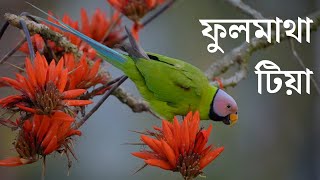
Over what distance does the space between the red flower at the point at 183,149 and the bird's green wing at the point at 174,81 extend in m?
0.37

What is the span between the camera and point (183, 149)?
3.23 feet

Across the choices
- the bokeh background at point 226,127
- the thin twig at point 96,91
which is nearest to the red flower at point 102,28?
the thin twig at point 96,91

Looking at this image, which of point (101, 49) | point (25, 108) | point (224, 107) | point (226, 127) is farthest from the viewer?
point (226, 127)

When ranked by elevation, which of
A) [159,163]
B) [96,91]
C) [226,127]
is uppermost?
[226,127]

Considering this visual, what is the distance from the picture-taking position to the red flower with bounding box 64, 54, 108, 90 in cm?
104

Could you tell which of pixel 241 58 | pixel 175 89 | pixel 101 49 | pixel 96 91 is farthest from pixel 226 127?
pixel 96 91

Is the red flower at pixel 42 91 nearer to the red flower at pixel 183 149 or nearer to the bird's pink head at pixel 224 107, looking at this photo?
the red flower at pixel 183 149

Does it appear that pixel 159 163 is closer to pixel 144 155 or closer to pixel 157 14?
pixel 144 155

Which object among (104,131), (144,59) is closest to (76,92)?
(144,59)

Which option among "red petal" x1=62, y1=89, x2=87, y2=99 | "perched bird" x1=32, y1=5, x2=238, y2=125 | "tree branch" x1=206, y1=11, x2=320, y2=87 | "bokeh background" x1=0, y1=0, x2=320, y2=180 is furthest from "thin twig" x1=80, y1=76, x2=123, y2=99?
"bokeh background" x1=0, y1=0, x2=320, y2=180

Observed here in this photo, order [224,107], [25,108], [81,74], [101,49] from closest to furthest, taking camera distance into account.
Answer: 1. [25,108]
2. [81,74]
3. [101,49]
4. [224,107]

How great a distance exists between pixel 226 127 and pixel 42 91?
248 cm

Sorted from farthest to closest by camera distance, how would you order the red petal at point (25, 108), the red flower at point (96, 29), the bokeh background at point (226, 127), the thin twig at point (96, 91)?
the bokeh background at point (226, 127)
the red flower at point (96, 29)
the thin twig at point (96, 91)
the red petal at point (25, 108)

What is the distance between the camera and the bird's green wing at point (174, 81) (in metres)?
1.38
